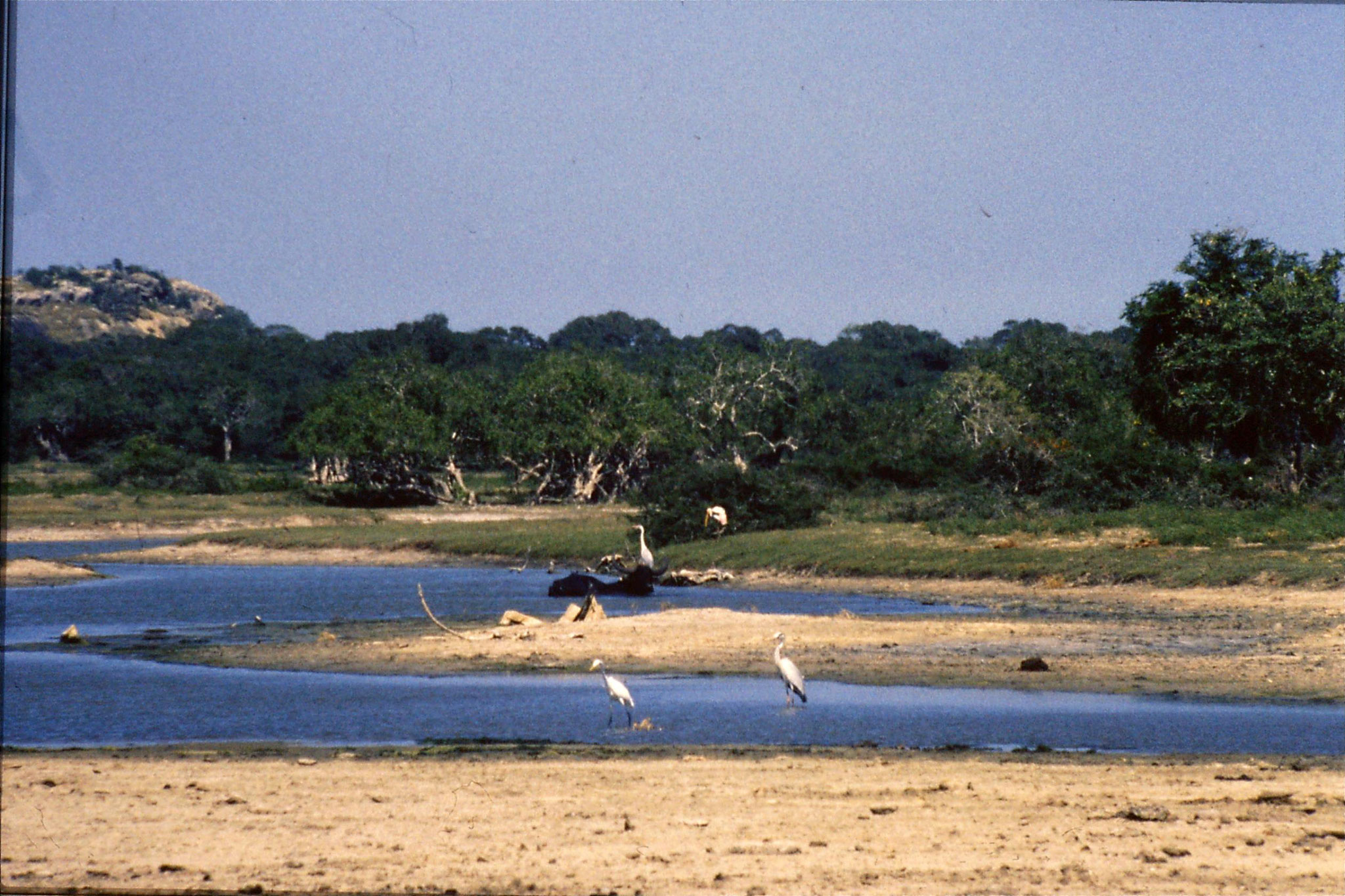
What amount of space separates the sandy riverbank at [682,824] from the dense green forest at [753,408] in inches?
113

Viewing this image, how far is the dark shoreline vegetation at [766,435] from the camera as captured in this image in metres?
31.1

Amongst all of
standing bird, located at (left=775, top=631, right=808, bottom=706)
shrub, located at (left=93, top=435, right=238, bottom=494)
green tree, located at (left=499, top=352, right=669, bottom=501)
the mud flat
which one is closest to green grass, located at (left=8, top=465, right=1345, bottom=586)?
shrub, located at (left=93, top=435, right=238, bottom=494)

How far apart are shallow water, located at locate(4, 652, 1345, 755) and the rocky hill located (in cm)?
382

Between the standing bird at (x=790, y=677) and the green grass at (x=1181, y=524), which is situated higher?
the green grass at (x=1181, y=524)

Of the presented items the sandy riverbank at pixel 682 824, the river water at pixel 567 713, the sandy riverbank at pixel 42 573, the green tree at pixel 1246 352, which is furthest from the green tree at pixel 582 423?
the sandy riverbank at pixel 682 824

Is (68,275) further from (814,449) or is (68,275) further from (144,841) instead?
(814,449)

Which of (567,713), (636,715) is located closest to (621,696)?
(636,715)

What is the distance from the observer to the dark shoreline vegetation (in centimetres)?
3106

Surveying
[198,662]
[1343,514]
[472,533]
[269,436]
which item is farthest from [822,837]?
[269,436]

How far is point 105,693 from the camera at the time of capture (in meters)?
17.1

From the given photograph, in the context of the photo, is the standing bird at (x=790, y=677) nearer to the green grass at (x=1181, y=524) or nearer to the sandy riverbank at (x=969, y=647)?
the sandy riverbank at (x=969, y=647)

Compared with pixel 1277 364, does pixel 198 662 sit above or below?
below

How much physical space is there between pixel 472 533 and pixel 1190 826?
41.0 m

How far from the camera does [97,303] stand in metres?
11.0
